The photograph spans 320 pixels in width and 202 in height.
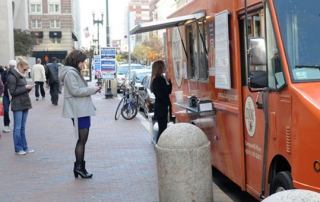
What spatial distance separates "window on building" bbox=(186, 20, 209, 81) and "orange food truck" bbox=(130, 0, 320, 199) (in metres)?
0.03

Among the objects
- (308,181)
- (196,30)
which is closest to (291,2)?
(308,181)

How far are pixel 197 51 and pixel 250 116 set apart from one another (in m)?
2.62

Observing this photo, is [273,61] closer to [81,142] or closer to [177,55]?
[81,142]

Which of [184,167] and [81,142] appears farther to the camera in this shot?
[81,142]

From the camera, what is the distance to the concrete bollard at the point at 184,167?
19.1ft

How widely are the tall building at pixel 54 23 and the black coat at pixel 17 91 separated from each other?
8800 centimetres

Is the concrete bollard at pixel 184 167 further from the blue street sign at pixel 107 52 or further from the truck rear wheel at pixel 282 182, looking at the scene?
→ the blue street sign at pixel 107 52

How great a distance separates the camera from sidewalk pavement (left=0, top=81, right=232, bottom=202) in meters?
7.17

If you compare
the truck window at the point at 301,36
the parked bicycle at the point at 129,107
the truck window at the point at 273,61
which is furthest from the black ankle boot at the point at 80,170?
the parked bicycle at the point at 129,107

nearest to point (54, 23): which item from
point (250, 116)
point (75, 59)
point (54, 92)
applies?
point (54, 92)

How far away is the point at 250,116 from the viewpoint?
18.8 ft

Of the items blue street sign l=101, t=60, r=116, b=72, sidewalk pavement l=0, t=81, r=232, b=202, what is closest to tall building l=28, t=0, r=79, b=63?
blue street sign l=101, t=60, r=116, b=72

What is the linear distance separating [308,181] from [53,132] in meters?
10.2

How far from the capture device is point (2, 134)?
13258mm
